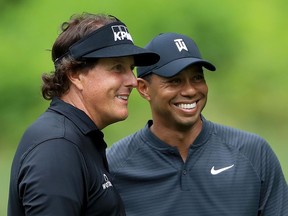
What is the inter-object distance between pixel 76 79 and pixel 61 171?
43 cm

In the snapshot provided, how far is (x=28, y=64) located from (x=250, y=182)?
4.33 meters

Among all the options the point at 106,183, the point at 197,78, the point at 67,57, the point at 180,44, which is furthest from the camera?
the point at 180,44

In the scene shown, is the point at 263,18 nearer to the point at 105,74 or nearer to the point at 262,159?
the point at 262,159

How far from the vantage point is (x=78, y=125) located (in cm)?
277

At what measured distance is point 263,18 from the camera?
7.32m

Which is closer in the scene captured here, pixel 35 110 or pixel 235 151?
pixel 235 151

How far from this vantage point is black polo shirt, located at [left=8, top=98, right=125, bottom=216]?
2.50m

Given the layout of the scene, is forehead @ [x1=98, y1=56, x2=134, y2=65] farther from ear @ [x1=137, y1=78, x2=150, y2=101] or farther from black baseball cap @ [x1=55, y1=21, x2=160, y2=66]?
ear @ [x1=137, y1=78, x2=150, y2=101]

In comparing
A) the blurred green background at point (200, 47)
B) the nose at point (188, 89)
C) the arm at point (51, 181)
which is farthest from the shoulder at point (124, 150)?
the blurred green background at point (200, 47)

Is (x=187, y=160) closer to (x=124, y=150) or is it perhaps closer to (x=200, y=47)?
(x=124, y=150)

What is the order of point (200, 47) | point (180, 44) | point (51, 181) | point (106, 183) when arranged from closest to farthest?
1. point (51, 181)
2. point (106, 183)
3. point (180, 44)
4. point (200, 47)

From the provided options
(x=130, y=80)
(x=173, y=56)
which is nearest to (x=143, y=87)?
(x=173, y=56)

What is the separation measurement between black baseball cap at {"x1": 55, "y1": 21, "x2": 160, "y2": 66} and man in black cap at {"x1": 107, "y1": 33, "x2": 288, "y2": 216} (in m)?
0.66

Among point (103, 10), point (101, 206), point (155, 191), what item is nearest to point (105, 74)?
point (101, 206)
